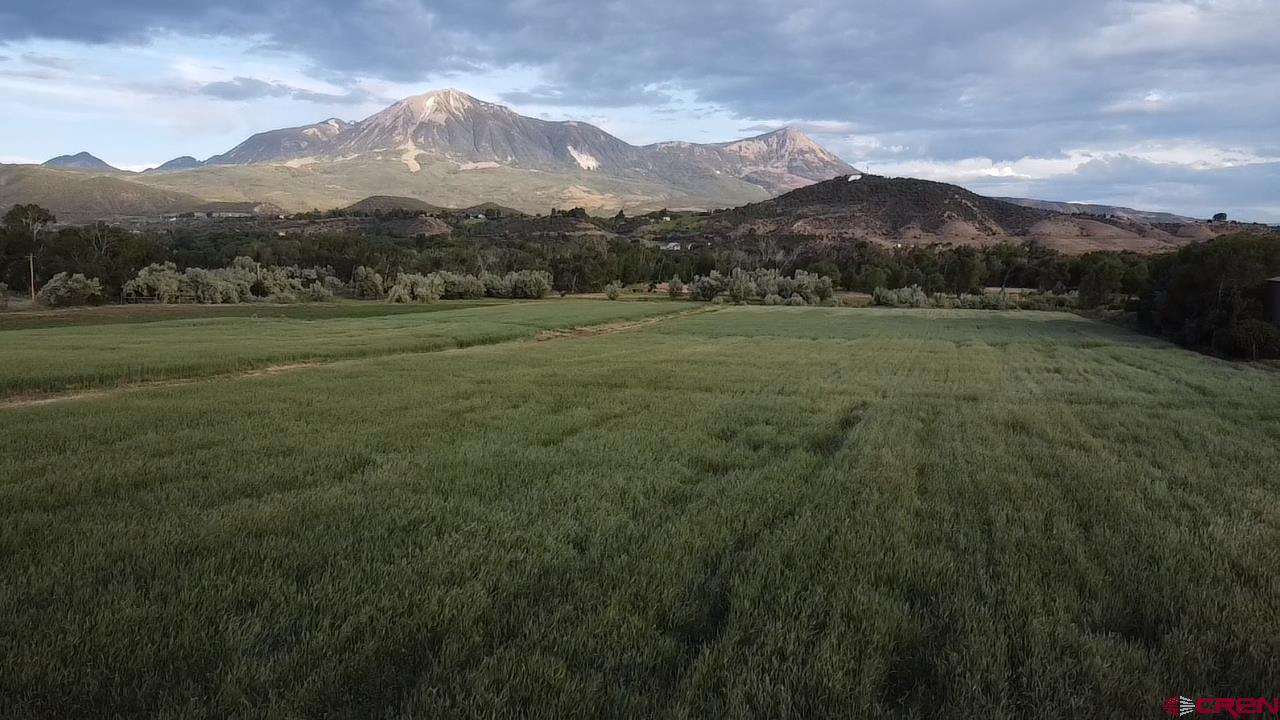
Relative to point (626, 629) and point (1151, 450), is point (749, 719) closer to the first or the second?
point (626, 629)

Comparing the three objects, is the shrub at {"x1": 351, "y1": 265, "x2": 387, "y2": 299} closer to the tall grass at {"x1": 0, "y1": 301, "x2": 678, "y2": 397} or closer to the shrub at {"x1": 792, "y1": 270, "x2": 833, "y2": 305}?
the tall grass at {"x1": 0, "y1": 301, "x2": 678, "y2": 397}

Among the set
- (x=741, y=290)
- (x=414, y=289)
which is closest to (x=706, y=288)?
(x=741, y=290)

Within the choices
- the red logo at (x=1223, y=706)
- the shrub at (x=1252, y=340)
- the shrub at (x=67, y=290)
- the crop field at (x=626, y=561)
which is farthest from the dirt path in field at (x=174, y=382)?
the shrub at (x=67, y=290)

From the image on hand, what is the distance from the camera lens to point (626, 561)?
620 cm

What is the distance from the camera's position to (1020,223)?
168 meters

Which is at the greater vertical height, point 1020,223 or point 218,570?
point 1020,223

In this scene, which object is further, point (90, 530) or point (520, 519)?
point (520, 519)

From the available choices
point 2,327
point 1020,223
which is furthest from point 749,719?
point 1020,223

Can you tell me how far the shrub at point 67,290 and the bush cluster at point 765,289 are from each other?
232 feet

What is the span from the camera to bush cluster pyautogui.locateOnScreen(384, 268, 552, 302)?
276 feet

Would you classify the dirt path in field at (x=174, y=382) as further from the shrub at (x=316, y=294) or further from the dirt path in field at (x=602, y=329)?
the shrub at (x=316, y=294)

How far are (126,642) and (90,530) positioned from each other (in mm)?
3079

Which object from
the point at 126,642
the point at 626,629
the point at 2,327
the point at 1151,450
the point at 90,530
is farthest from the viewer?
the point at 2,327

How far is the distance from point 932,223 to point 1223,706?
180 metres
